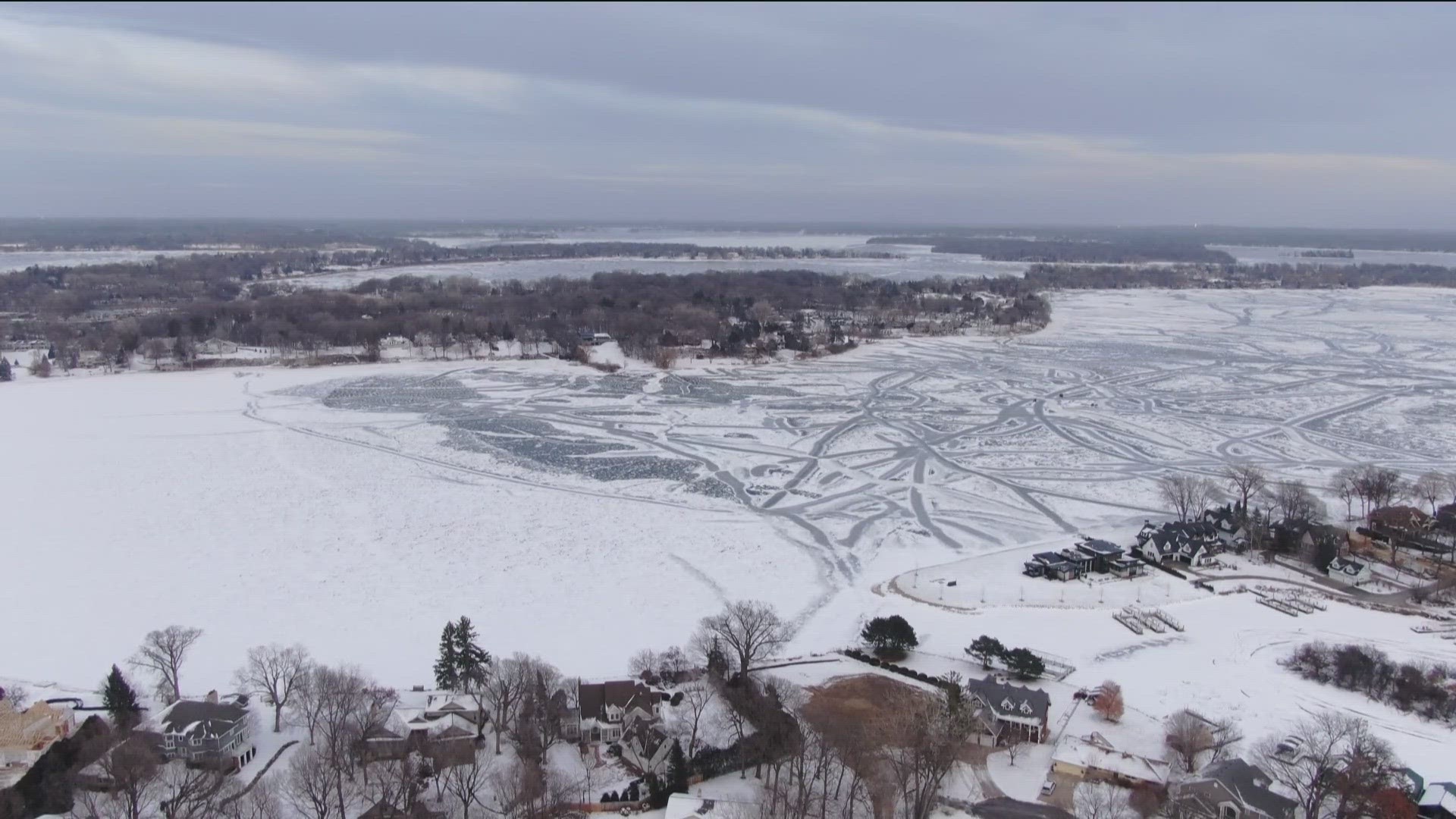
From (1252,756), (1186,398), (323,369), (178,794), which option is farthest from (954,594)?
(323,369)

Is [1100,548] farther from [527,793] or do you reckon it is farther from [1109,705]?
[527,793]

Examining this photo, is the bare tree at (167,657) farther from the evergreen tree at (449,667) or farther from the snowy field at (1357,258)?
the snowy field at (1357,258)

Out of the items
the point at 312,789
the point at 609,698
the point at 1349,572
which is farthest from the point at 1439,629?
the point at 312,789

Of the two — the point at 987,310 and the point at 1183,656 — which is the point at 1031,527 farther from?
the point at 987,310

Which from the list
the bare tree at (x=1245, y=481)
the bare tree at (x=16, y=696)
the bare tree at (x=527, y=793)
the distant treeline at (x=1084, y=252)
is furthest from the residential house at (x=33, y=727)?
the distant treeline at (x=1084, y=252)

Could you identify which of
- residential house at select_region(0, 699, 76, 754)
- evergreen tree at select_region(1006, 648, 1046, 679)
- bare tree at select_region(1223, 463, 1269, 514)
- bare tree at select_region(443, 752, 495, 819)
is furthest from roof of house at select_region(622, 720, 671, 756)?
bare tree at select_region(1223, 463, 1269, 514)

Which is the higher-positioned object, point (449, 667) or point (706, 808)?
point (449, 667)

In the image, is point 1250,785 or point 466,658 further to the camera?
point 466,658
